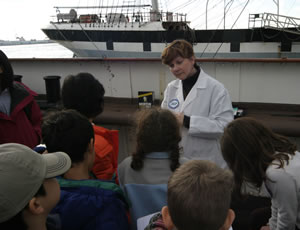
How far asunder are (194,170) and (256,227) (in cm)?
131

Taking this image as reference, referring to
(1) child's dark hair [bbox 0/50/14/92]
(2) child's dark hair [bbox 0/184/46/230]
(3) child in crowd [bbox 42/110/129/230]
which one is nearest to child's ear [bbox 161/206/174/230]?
(3) child in crowd [bbox 42/110/129/230]

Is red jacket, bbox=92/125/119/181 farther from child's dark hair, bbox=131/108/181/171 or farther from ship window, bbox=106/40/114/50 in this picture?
ship window, bbox=106/40/114/50

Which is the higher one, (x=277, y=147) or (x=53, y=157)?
(x=53, y=157)

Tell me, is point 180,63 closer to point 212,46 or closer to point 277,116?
point 277,116

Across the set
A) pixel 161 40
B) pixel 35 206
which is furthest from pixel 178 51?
pixel 161 40

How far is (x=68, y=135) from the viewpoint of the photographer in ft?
4.75

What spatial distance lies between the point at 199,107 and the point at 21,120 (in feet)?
5.10

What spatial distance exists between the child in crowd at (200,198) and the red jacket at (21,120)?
64.9 inches

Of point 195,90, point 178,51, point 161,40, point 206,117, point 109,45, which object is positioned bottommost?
point 206,117

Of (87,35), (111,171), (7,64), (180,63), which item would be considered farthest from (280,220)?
(87,35)

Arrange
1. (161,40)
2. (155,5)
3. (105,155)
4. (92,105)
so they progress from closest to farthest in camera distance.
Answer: (105,155) → (92,105) → (161,40) → (155,5)

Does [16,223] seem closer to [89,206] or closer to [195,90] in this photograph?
[89,206]

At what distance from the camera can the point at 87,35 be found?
24.3 meters

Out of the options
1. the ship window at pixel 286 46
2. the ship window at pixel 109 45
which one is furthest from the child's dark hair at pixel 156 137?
the ship window at pixel 109 45
